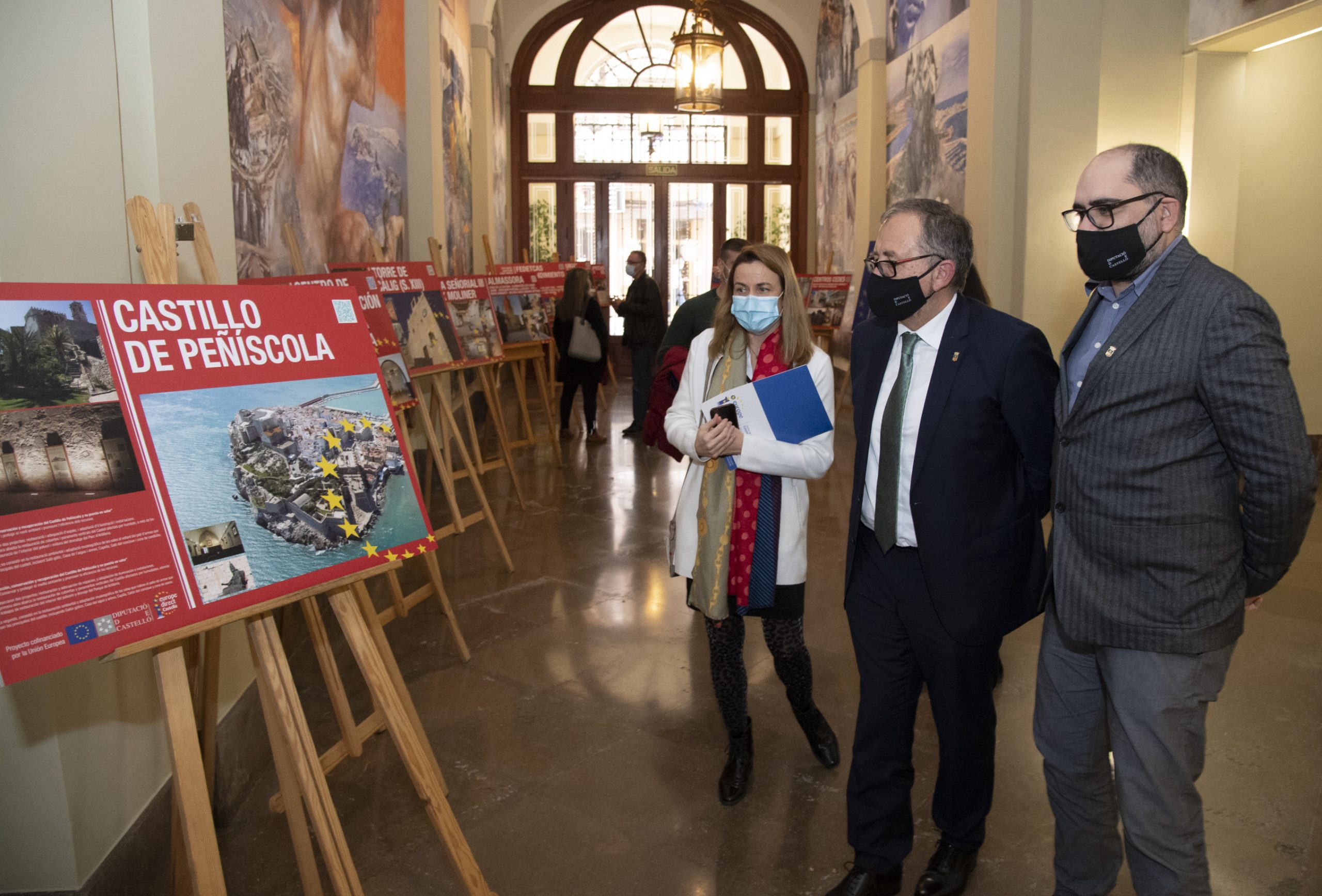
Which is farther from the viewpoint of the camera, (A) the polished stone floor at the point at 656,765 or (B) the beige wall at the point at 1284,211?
(B) the beige wall at the point at 1284,211

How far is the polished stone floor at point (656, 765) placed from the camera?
3021 millimetres

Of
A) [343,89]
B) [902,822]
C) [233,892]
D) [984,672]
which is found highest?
[343,89]

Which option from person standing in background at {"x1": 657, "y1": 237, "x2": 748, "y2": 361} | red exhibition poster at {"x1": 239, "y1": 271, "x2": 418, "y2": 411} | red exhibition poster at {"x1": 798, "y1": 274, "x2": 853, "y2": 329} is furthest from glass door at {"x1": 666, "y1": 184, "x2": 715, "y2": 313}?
red exhibition poster at {"x1": 239, "y1": 271, "x2": 418, "y2": 411}

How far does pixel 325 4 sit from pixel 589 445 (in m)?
5.38

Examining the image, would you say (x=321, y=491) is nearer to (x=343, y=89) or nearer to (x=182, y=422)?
(x=182, y=422)

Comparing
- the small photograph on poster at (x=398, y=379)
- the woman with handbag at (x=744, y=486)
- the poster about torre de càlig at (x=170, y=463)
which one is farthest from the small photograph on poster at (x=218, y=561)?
the small photograph on poster at (x=398, y=379)

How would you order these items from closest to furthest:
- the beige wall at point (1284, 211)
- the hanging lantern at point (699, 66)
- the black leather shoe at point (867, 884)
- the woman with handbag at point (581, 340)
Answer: the black leather shoe at point (867, 884), the beige wall at point (1284, 211), the woman with handbag at point (581, 340), the hanging lantern at point (699, 66)

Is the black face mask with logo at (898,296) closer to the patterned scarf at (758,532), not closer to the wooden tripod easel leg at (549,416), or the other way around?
the patterned scarf at (758,532)

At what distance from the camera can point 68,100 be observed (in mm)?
2783

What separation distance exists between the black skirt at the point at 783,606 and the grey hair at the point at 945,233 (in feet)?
3.83

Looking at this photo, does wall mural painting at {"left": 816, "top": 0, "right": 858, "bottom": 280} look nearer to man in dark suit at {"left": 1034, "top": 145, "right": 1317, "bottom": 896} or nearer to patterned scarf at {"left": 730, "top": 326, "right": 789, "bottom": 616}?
patterned scarf at {"left": 730, "top": 326, "right": 789, "bottom": 616}

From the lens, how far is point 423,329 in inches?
224

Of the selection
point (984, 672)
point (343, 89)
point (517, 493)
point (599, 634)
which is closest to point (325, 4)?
point (343, 89)

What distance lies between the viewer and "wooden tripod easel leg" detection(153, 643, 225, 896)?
6.61 ft
